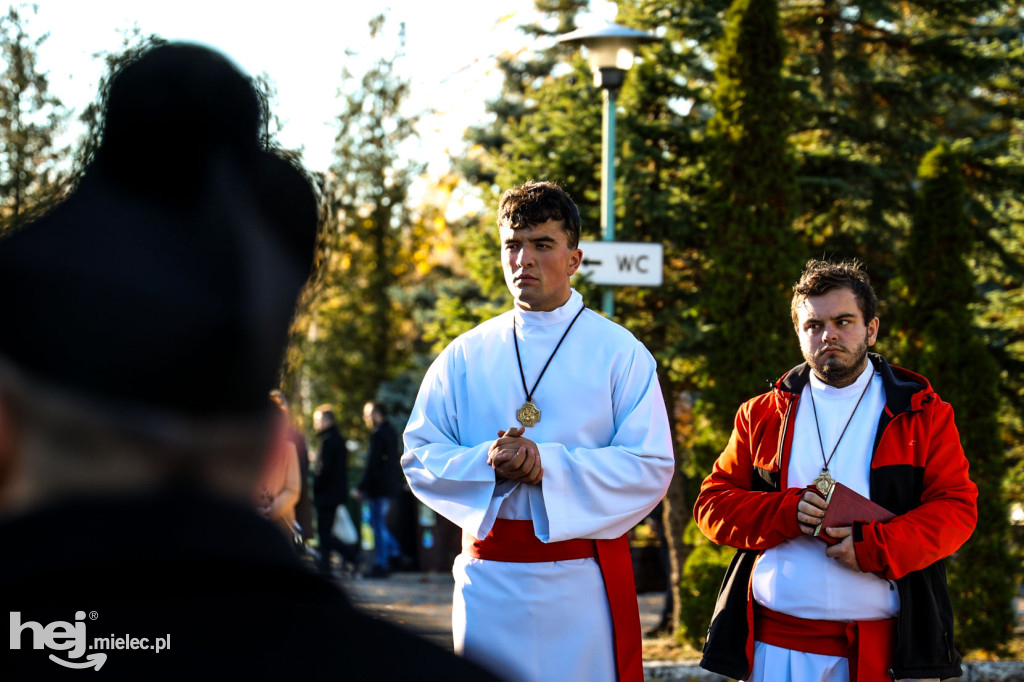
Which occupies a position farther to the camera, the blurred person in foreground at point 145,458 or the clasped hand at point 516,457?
the clasped hand at point 516,457

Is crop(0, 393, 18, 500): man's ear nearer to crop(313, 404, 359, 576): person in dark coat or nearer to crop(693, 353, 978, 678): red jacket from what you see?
crop(693, 353, 978, 678): red jacket

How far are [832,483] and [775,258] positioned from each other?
18.1 ft

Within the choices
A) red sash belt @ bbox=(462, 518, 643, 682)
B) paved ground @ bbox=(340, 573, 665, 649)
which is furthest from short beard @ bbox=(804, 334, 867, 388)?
paved ground @ bbox=(340, 573, 665, 649)

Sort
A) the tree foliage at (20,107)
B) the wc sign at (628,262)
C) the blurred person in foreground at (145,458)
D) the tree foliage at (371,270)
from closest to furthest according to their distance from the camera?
the blurred person in foreground at (145,458), the tree foliage at (20,107), the wc sign at (628,262), the tree foliage at (371,270)

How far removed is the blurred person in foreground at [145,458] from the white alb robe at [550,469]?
271 centimetres

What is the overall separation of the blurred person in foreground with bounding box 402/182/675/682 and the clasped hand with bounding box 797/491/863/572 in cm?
46

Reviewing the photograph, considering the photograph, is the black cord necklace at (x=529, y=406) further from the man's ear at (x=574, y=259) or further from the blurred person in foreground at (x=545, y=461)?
the man's ear at (x=574, y=259)

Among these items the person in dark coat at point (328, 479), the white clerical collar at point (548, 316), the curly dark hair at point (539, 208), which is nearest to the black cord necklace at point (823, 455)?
the white clerical collar at point (548, 316)

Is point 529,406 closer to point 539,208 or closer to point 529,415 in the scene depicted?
point 529,415

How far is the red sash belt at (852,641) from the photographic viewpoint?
371cm

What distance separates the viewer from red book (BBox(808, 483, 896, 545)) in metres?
3.70

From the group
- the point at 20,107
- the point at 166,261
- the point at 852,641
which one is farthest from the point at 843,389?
the point at 20,107

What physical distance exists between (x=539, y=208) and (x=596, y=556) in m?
1.20

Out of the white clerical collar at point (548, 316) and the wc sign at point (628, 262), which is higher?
the wc sign at point (628, 262)
